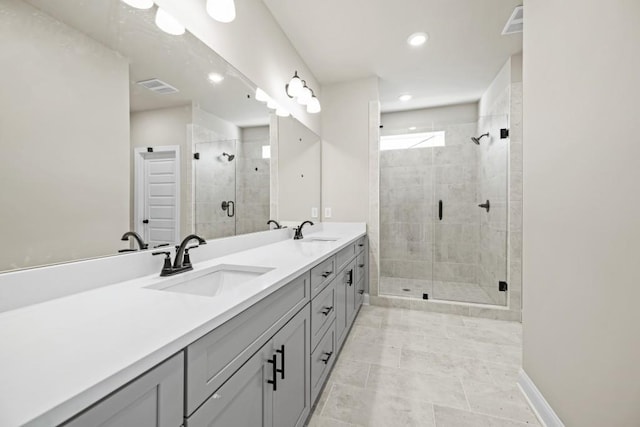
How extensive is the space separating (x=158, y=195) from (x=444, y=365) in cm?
211

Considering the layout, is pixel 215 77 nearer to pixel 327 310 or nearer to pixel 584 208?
pixel 327 310

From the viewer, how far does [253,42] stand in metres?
1.99

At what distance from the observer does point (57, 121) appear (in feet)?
2.80

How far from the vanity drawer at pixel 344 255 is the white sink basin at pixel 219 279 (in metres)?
0.77

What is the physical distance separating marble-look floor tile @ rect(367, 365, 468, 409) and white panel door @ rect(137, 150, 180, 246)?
1.49m

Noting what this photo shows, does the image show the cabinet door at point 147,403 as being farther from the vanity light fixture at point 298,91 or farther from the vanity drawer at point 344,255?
the vanity light fixture at point 298,91

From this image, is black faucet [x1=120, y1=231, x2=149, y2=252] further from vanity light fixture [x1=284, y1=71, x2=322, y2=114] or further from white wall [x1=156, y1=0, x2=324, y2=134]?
vanity light fixture [x1=284, y1=71, x2=322, y2=114]

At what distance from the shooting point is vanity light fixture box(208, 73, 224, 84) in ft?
5.21

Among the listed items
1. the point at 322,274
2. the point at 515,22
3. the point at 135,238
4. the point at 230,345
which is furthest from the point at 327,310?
the point at 515,22

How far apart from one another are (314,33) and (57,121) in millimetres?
2211

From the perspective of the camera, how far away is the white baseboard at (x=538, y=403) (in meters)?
1.34

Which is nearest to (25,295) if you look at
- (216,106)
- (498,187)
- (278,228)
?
(216,106)

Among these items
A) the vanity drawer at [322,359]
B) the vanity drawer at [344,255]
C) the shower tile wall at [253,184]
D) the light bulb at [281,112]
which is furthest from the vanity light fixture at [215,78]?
the vanity drawer at [322,359]

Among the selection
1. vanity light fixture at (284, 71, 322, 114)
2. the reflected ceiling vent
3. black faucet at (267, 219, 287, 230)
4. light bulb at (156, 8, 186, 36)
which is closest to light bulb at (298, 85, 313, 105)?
vanity light fixture at (284, 71, 322, 114)
